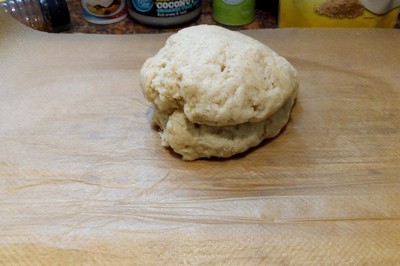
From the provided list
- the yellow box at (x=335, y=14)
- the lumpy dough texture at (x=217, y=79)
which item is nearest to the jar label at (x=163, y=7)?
the yellow box at (x=335, y=14)

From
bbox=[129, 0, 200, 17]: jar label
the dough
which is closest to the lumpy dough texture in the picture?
the dough

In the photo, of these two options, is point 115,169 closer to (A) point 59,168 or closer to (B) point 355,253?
(A) point 59,168

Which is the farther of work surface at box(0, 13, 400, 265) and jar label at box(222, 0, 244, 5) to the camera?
jar label at box(222, 0, 244, 5)

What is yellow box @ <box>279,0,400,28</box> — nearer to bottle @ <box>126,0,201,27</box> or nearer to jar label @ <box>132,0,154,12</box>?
bottle @ <box>126,0,201,27</box>

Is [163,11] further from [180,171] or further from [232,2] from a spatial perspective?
[180,171]

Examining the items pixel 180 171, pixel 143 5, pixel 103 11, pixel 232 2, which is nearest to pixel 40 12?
pixel 103 11

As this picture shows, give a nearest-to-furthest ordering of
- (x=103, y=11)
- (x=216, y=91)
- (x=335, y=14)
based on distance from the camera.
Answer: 1. (x=216, y=91)
2. (x=335, y=14)
3. (x=103, y=11)

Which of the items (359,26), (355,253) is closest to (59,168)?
(355,253)
